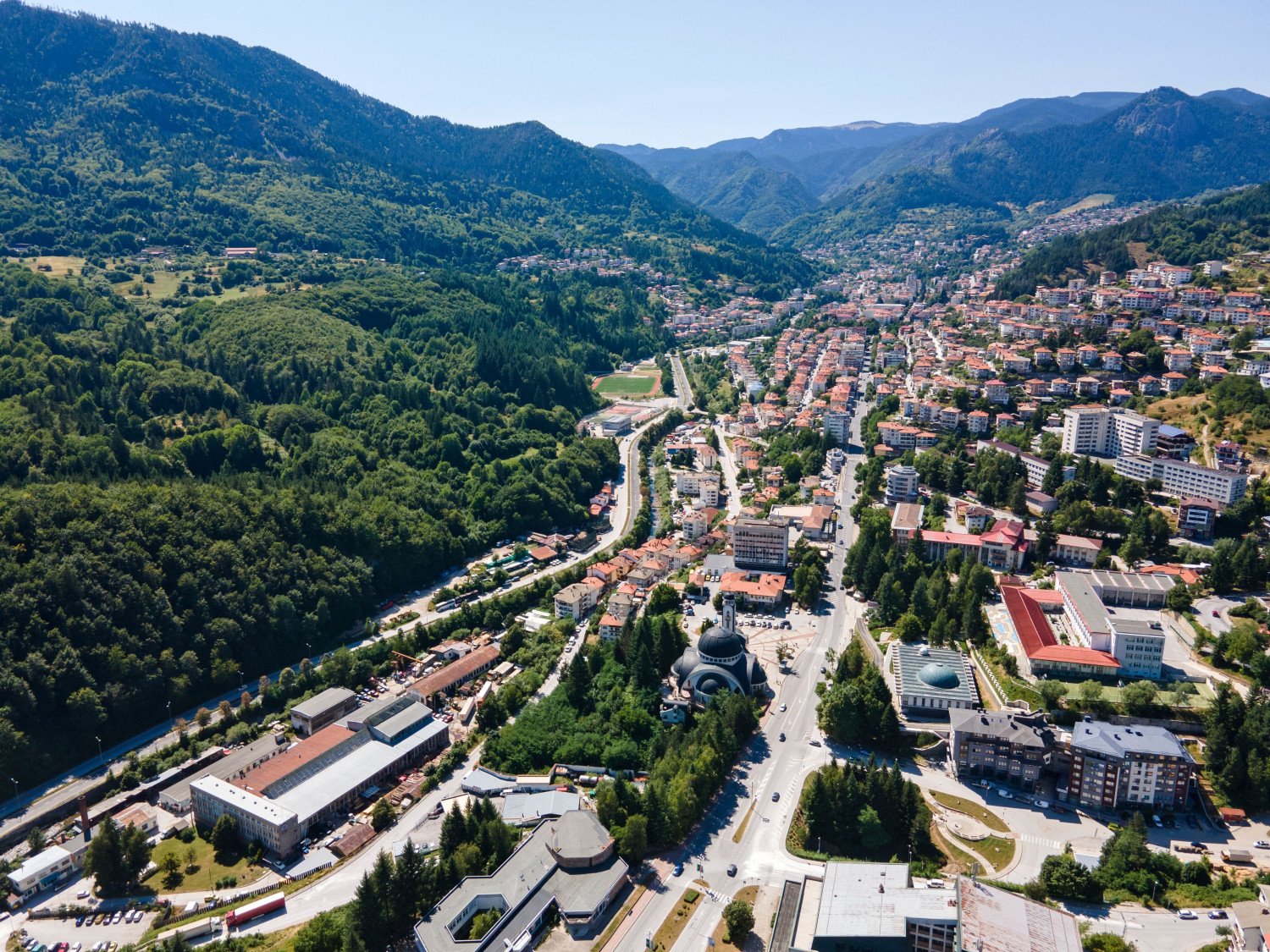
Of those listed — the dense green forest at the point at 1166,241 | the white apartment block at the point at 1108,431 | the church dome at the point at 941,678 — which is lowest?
the church dome at the point at 941,678

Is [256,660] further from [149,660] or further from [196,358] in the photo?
[196,358]

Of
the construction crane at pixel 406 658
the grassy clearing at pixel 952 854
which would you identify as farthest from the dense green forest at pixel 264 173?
the grassy clearing at pixel 952 854

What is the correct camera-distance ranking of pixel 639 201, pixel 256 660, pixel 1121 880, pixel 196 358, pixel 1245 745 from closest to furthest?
pixel 1121 880
pixel 1245 745
pixel 256 660
pixel 196 358
pixel 639 201

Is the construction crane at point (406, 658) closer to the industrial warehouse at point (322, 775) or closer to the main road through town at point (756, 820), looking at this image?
the industrial warehouse at point (322, 775)

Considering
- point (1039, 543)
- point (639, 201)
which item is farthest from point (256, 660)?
point (639, 201)

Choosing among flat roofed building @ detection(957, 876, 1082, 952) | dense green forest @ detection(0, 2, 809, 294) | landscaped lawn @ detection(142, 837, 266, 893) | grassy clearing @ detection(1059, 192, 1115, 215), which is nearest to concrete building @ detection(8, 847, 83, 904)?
landscaped lawn @ detection(142, 837, 266, 893)

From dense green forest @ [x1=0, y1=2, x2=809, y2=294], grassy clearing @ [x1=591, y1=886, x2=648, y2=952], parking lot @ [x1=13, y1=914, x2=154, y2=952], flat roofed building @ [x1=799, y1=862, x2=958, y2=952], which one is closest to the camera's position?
flat roofed building @ [x1=799, y1=862, x2=958, y2=952]

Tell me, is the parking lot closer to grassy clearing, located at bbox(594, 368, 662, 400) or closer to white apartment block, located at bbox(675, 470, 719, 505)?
white apartment block, located at bbox(675, 470, 719, 505)
